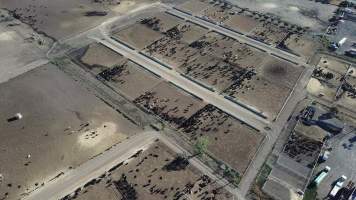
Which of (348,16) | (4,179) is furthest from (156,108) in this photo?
(348,16)

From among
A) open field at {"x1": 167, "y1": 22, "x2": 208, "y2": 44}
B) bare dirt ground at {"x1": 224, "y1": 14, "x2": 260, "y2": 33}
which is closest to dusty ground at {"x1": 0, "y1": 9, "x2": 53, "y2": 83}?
open field at {"x1": 167, "y1": 22, "x2": 208, "y2": 44}

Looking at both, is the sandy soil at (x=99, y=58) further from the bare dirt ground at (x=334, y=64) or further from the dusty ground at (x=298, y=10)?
the bare dirt ground at (x=334, y=64)

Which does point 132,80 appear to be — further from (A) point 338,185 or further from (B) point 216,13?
(A) point 338,185

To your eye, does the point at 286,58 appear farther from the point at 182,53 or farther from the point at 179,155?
the point at 179,155

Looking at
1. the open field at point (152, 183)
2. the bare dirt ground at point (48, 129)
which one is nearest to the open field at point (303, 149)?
the open field at point (152, 183)

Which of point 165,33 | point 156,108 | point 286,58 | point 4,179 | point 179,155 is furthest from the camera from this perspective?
point 165,33

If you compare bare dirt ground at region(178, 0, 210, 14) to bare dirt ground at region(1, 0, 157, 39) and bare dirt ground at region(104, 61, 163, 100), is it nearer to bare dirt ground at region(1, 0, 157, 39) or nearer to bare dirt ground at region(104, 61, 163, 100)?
bare dirt ground at region(1, 0, 157, 39)
